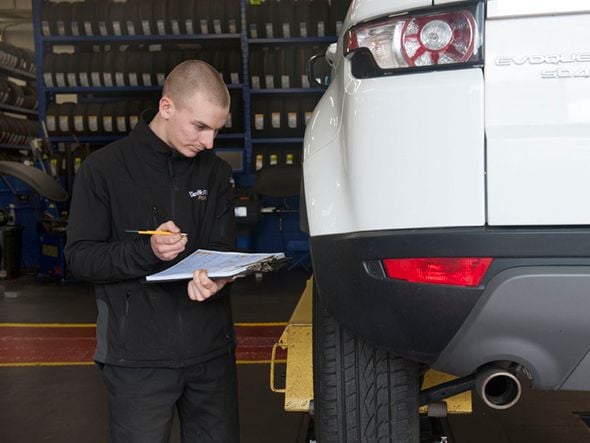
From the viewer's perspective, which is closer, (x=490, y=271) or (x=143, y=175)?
(x=490, y=271)

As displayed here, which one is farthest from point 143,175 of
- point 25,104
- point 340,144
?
point 25,104

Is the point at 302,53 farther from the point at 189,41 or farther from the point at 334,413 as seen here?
the point at 334,413

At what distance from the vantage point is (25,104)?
10867mm

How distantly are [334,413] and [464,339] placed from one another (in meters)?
0.48

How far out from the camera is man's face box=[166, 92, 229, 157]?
175 cm

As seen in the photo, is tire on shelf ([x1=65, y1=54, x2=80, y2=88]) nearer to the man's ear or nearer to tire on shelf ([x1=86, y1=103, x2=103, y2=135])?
tire on shelf ([x1=86, y1=103, x2=103, y2=135])

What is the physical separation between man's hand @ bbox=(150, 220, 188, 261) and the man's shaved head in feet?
1.26

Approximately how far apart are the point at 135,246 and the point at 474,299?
3.01ft

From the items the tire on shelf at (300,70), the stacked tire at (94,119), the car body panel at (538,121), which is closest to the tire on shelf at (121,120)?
the stacked tire at (94,119)

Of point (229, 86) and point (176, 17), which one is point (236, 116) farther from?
point (176, 17)

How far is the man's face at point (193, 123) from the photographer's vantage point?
1.75 m

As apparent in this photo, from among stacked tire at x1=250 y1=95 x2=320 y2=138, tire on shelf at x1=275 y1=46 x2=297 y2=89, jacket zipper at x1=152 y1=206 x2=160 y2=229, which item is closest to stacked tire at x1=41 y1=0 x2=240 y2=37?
tire on shelf at x1=275 y1=46 x2=297 y2=89

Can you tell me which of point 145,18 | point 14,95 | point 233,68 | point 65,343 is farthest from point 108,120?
point 65,343

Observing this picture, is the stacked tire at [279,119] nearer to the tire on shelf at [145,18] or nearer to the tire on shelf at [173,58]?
the tire on shelf at [173,58]
